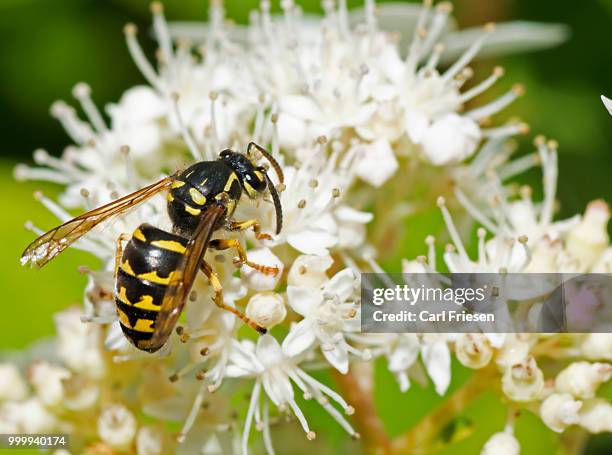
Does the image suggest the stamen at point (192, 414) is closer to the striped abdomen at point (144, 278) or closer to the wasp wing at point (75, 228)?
the striped abdomen at point (144, 278)

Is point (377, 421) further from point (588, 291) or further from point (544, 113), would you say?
point (544, 113)

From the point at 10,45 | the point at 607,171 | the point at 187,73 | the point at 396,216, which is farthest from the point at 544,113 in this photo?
the point at 10,45

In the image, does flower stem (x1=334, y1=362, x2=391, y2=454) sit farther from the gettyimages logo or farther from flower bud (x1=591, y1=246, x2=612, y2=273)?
flower bud (x1=591, y1=246, x2=612, y2=273)

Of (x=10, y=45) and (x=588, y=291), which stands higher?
(x=10, y=45)

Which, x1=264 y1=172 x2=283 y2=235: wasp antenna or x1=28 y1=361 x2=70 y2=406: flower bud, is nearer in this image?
x1=264 y1=172 x2=283 y2=235: wasp antenna

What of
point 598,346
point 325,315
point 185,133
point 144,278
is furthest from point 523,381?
point 185,133

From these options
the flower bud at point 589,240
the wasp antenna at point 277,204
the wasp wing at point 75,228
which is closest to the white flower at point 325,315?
the wasp antenna at point 277,204

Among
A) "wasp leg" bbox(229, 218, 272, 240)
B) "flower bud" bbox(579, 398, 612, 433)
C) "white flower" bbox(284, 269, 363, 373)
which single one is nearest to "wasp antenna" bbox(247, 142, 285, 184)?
"wasp leg" bbox(229, 218, 272, 240)
